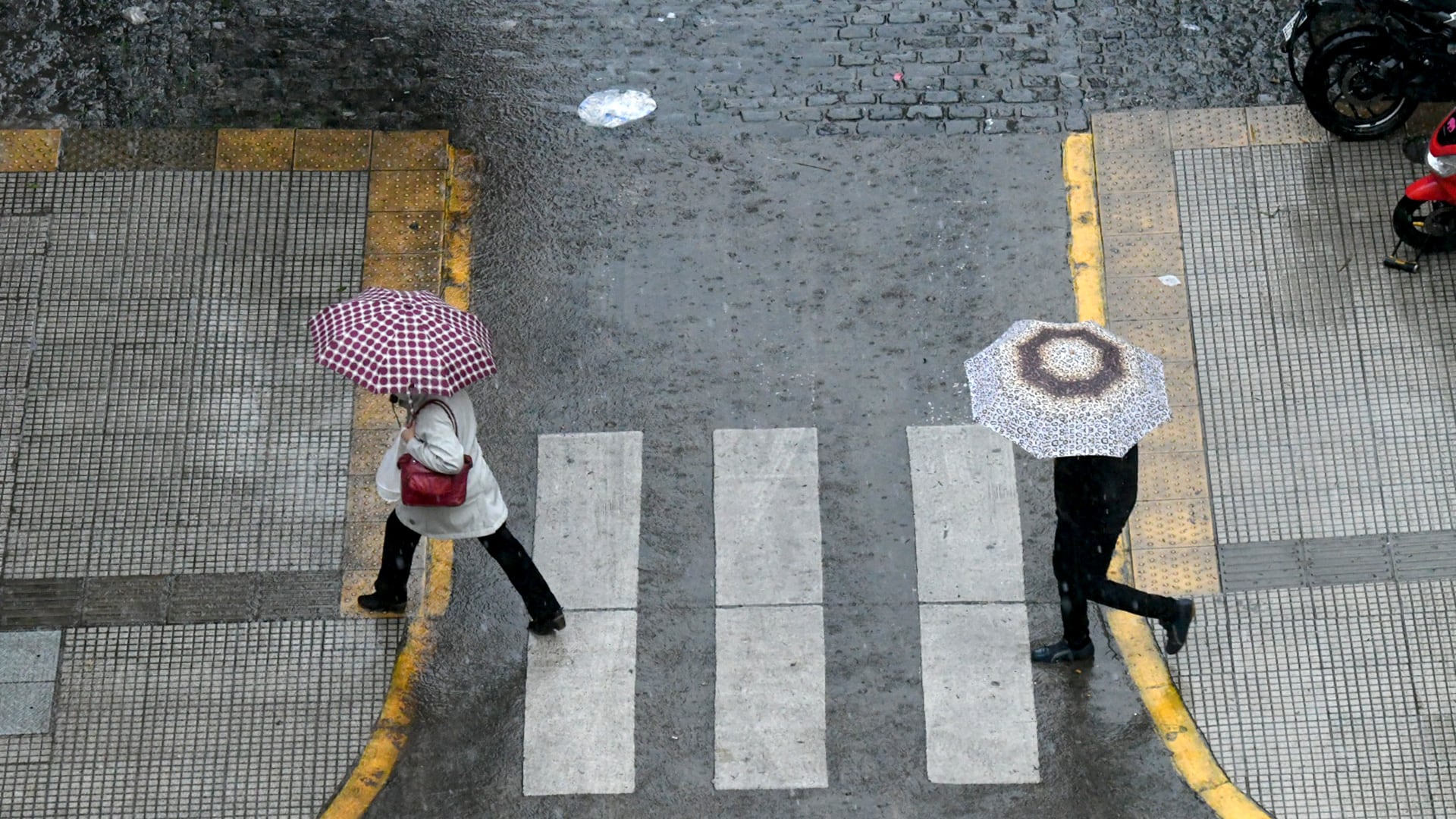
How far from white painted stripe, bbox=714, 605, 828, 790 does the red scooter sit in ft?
13.0

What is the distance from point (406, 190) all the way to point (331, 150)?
1.89ft

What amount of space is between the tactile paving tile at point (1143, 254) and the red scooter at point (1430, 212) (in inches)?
46.1

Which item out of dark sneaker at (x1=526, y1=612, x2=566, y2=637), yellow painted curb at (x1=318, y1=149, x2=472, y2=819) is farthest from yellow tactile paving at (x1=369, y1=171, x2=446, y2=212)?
dark sneaker at (x1=526, y1=612, x2=566, y2=637)

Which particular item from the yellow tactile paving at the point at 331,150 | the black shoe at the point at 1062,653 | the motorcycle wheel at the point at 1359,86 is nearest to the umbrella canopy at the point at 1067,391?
the black shoe at the point at 1062,653

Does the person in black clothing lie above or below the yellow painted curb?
above

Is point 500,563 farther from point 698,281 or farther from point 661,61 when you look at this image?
point 661,61

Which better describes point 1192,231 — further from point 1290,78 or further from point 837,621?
point 837,621

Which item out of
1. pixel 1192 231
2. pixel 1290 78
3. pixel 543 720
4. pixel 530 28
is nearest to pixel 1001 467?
pixel 1192 231

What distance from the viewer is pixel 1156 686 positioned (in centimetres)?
746

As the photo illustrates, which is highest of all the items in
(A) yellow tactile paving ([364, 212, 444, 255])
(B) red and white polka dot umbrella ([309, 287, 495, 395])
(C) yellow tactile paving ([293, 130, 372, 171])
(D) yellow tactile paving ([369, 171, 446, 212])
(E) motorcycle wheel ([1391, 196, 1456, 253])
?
(B) red and white polka dot umbrella ([309, 287, 495, 395])

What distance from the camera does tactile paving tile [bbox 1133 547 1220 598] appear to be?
7711 mm

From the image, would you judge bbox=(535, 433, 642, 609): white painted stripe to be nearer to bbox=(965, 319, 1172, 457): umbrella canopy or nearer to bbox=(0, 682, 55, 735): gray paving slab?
bbox=(965, 319, 1172, 457): umbrella canopy

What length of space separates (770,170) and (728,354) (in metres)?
1.34

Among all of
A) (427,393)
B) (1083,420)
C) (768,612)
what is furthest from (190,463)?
(1083,420)
